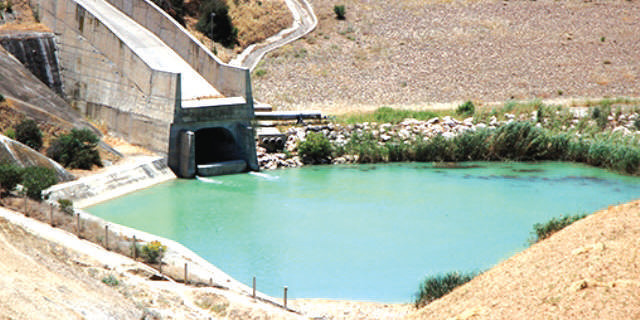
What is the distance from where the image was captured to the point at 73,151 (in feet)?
89.2

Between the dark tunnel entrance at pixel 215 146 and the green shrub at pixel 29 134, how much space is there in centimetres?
746

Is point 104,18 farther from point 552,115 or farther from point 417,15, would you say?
point 417,15

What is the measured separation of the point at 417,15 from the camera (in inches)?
2167

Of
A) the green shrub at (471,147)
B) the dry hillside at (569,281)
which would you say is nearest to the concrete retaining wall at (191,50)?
the green shrub at (471,147)

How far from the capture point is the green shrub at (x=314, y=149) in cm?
3422

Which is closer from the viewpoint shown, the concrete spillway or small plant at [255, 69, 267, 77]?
the concrete spillway

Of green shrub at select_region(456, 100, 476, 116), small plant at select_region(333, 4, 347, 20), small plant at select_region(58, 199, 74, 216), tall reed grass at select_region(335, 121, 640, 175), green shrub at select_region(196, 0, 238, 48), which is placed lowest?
small plant at select_region(58, 199, 74, 216)

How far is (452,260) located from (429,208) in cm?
584

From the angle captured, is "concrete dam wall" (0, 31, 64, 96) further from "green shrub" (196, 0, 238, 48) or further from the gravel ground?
"green shrub" (196, 0, 238, 48)

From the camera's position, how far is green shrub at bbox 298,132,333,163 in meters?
34.2

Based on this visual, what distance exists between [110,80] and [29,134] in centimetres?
591

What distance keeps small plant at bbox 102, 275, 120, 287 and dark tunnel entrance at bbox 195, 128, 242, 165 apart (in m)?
18.4

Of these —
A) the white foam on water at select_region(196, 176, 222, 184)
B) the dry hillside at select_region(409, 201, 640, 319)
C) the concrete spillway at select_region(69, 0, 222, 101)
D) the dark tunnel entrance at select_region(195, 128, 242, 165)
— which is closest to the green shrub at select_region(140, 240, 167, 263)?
the dry hillside at select_region(409, 201, 640, 319)

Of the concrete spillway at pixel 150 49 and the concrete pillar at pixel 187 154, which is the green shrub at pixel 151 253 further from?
the concrete spillway at pixel 150 49
